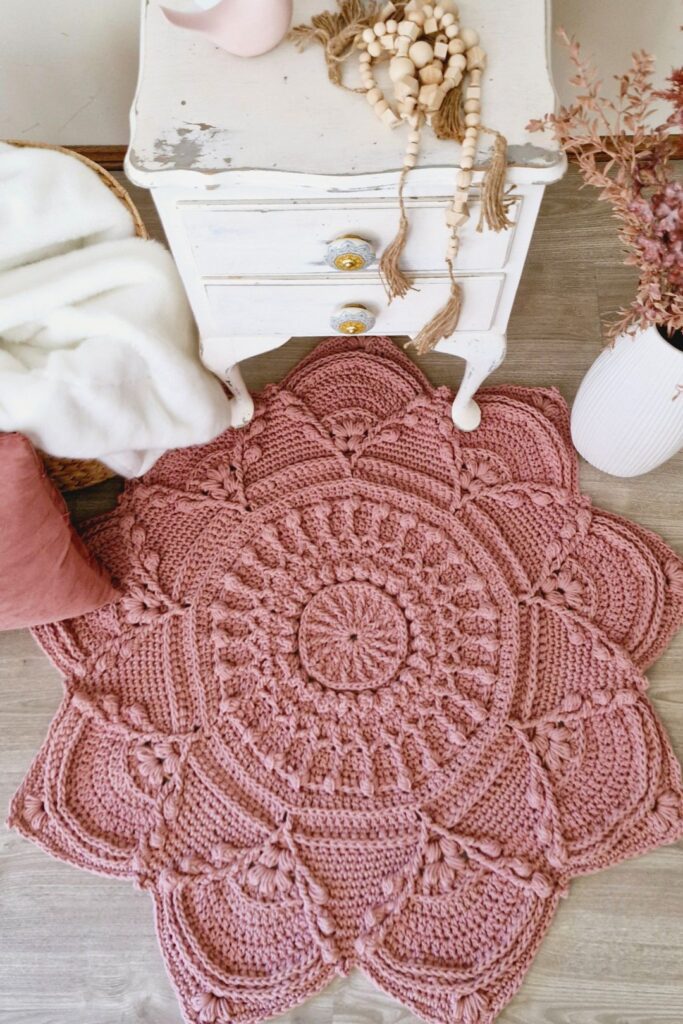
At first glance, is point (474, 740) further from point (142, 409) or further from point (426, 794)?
point (142, 409)

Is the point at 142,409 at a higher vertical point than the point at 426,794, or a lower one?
higher

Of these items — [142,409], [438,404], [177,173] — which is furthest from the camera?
[438,404]

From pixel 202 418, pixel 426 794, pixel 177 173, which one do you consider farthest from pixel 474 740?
pixel 177 173

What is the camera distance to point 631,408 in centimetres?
108

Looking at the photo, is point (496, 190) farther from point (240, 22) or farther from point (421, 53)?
point (240, 22)

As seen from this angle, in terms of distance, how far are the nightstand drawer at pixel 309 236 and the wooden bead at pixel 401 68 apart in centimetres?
11

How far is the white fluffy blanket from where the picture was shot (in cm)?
95

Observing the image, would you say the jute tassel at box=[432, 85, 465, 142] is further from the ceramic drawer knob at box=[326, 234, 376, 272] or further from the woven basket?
the woven basket

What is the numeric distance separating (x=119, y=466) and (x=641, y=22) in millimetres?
989

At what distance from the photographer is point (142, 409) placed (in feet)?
3.31

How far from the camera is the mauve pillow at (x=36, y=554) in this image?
37.5 inches

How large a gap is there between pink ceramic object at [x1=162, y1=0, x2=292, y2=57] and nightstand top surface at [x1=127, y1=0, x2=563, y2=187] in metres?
0.03

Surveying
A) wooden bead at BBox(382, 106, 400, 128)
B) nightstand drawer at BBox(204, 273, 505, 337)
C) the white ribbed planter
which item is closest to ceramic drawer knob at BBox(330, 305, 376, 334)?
nightstand drawer at BBox(204, 273, 505, 337)

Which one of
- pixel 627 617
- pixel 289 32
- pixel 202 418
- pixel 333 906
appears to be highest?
pixel 289 32
